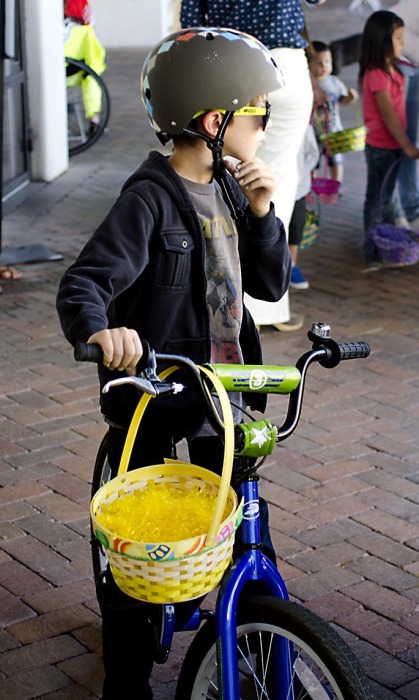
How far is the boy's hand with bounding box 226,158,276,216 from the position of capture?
2.62 m

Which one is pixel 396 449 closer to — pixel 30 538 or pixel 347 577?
pixel 347 577

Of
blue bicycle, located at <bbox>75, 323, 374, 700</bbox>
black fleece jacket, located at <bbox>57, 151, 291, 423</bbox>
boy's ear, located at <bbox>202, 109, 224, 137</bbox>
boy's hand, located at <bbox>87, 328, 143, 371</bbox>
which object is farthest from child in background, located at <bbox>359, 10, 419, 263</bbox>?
boy's hand, located at <bbox>87, 328, 143, 371</bbox>

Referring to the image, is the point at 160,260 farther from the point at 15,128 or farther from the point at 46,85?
the point at 46,85

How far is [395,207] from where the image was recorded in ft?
26.3

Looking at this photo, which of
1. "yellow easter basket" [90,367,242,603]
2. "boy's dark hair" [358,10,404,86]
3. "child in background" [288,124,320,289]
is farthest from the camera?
"boy's dark hair" [358,10,404,86]

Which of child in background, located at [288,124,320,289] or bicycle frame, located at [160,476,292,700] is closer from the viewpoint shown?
bicycle frame, located at [160,476,292,700]

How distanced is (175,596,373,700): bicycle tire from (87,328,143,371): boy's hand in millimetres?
600

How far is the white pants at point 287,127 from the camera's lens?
562 centimetres

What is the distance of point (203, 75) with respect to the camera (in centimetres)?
261

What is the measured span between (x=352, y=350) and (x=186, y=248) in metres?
0.48

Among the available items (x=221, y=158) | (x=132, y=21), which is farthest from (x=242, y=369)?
(x=132, y=21)

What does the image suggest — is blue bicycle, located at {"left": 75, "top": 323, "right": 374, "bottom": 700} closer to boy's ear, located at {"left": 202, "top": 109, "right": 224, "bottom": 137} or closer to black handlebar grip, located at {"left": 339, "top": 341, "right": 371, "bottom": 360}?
black handlebar grip, located at {"left": 339, "top": 341, "right": 371, "bottom": 360}

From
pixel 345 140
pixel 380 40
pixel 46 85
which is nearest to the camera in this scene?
pixel 380 40

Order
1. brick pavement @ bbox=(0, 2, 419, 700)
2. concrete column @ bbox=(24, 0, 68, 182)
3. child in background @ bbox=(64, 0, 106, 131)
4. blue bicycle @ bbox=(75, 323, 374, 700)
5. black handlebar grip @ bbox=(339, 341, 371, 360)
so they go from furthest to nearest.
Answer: child in background @ bbox=(64, 0, 106, 131) < concrete column @ bbox=(24, 0, 68, 182) < brick pavement @ bbox=(0, 2, 419, 700) < black handlebar grip @ bbox=(339, 341, 371, 360) < blue bicycle @ bbox=(75, 323, 374, 700)
